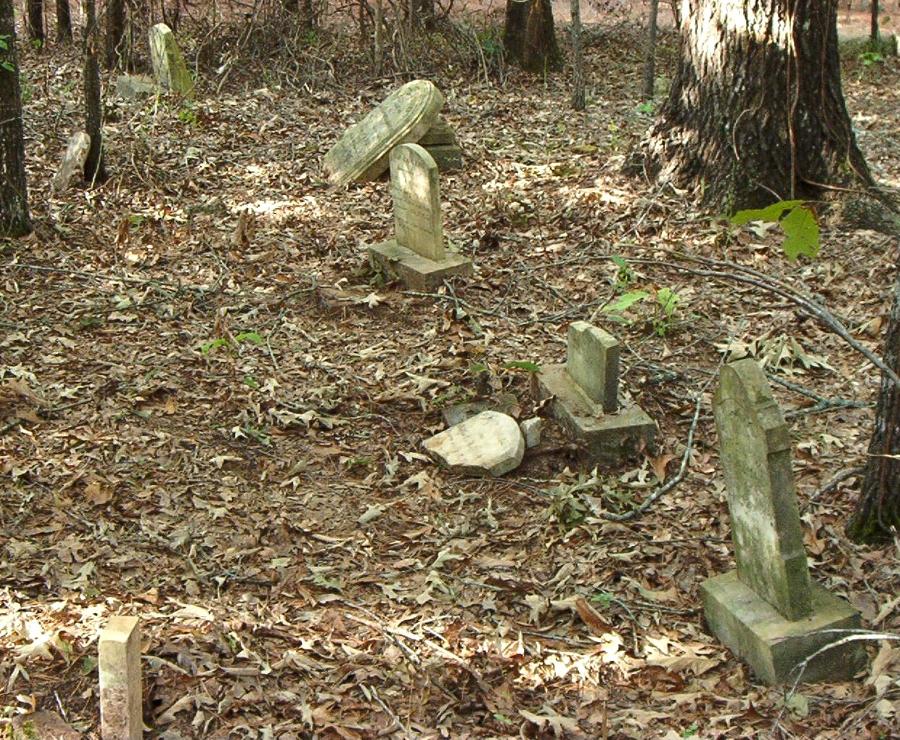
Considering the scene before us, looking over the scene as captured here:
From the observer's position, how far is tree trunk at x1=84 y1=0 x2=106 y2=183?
30.9 ft

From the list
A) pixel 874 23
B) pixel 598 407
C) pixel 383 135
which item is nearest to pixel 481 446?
pixel 598 407

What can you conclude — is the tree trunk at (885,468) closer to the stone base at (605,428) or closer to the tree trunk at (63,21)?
the stone base at (605,428)

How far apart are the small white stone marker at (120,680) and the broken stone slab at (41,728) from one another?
0.22 m

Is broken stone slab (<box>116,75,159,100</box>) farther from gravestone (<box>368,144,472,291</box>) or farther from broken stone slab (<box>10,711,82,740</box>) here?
broken stone slab (<box>10,711,82,740</box>)

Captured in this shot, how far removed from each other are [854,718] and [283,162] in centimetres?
855

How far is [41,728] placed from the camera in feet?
11.9

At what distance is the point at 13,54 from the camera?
8.10 meters

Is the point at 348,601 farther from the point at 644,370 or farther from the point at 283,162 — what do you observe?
the point at 283,162

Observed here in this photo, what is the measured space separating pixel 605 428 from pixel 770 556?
1.76 meters

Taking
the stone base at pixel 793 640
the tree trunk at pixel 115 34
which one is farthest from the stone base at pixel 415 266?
the tree trunk at pixel 115 34

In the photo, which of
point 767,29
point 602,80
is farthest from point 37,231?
point 602,80

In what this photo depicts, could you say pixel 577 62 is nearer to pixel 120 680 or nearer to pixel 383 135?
pixel 383 135

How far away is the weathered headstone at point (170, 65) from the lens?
1268 cm

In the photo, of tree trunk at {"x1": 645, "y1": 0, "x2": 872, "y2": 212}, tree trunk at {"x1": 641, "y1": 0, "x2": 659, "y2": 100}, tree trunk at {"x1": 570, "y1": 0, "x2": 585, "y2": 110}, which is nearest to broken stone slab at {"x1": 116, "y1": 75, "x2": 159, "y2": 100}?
tree trunk at {"x1": 570, "y1": 0, "x2": 585, "y2": 110}
